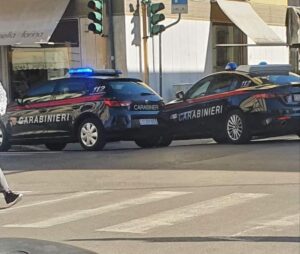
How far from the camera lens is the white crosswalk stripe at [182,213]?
7189mm

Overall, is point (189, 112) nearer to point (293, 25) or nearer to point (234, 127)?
point (234, 127)

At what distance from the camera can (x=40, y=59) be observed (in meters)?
22.5

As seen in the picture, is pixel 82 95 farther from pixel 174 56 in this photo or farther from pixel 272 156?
pixel 174 56

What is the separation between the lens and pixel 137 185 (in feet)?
33.1

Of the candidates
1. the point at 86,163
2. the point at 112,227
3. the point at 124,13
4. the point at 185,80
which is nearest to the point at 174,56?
the point at 185,80

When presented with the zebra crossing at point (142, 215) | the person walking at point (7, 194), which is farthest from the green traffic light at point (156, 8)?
→ the person walking at point (7, 194)

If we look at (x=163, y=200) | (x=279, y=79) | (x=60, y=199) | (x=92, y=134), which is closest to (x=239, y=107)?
(x=279, y=79)

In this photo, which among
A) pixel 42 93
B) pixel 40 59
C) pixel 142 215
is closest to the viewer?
pixel 142 215

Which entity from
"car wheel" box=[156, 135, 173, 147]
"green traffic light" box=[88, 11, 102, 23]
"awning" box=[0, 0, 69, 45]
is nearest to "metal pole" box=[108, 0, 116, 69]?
"awning" box=[0, 0, 69, 45]

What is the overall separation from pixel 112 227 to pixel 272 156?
5974 mm

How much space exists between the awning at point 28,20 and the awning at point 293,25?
1182 cm

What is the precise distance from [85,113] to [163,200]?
662cm

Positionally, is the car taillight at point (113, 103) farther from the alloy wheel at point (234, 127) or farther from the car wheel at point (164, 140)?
the alloy wheel at point (234, 127)

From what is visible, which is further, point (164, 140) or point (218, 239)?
point (164, 140)
